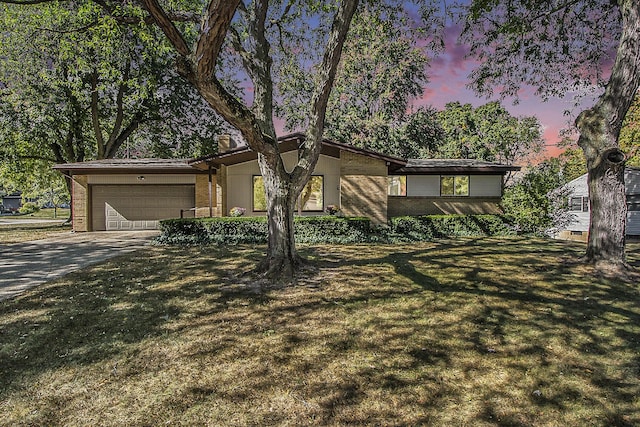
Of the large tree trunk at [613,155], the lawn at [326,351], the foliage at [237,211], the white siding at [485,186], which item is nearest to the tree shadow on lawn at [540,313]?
the lawn at [326,351]

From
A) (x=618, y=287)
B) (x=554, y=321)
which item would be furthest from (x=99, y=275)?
(x=618, y=287)

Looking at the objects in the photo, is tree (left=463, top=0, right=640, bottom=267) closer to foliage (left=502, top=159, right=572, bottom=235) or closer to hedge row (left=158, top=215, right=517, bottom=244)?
foliage (left=502, top=159, right=572, bottom=235)

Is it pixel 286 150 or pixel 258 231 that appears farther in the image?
pixel 286 150

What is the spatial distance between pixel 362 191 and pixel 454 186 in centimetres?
599

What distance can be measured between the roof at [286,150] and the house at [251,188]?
0.09 m

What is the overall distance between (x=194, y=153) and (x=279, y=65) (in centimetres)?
1319

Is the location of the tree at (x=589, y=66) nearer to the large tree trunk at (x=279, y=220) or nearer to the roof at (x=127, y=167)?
the large tree trunk at (x=279, y=220)

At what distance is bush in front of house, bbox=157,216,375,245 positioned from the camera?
11664 millimetres

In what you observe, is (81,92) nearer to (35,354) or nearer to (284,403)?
(35,354)

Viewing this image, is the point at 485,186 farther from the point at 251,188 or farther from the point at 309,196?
the point at 251,188

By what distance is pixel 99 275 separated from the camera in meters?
7.03

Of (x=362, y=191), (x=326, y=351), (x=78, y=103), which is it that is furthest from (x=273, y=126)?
(x=78, y=103)

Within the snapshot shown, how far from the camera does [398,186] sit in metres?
17.8

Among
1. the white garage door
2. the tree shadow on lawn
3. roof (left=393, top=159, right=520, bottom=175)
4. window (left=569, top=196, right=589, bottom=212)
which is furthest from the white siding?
the white garage door
